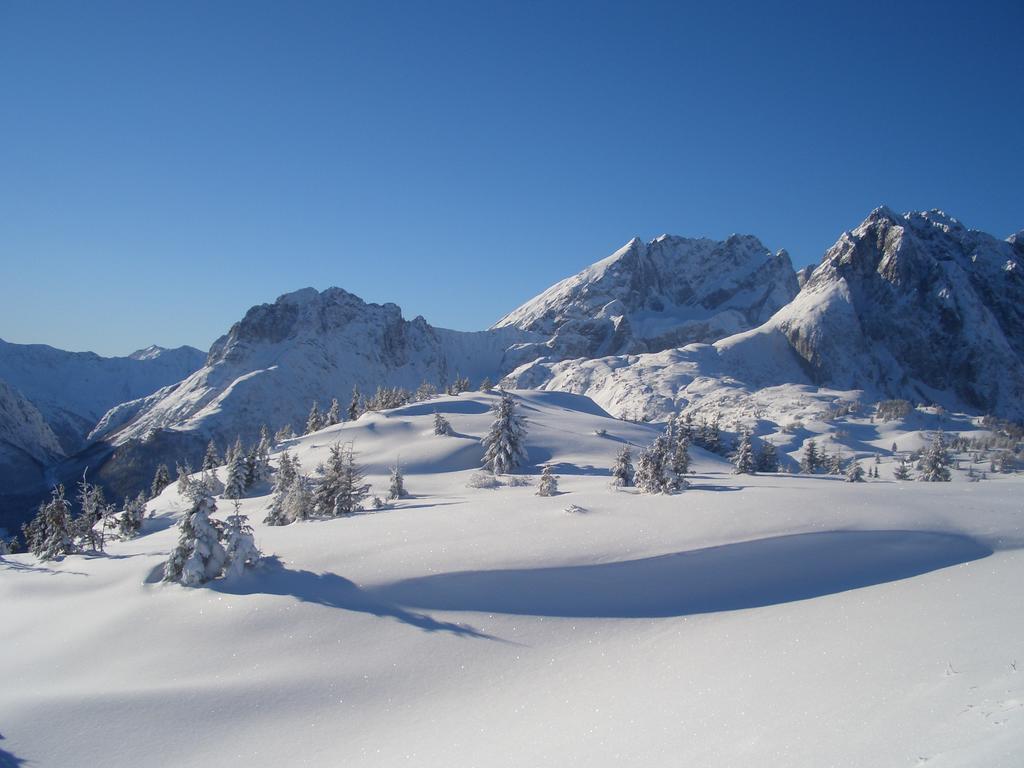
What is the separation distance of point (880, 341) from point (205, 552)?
201917 mm

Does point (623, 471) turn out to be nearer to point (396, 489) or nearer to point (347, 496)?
point (396, 489)

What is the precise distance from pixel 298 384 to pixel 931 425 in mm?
161189

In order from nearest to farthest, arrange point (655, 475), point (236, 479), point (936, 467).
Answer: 1. point (655, 475)
2. point (936, 467)
3. point (236, 479)

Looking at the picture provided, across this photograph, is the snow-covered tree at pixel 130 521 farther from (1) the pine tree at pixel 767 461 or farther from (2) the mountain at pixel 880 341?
(2) the mountain at pixel 880 341

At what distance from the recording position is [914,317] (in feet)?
562

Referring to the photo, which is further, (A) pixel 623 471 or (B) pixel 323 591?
(A) pixel 623 471

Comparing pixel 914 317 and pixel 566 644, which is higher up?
pixel 914 317

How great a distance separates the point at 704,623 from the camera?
1138 centimetres

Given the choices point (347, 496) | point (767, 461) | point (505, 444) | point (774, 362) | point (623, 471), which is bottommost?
point (767, 461)

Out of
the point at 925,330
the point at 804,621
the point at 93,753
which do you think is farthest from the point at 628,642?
the point at 925,330

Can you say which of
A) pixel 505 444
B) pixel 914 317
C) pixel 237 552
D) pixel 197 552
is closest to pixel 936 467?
pixel 505 444

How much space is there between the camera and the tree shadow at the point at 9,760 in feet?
28.0

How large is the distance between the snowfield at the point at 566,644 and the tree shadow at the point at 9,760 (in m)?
0.03

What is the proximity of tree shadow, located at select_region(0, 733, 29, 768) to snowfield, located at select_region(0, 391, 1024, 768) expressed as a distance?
0.03 metres
